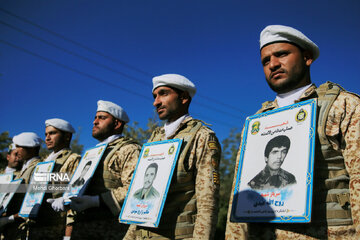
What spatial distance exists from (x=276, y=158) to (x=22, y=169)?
21.1ft

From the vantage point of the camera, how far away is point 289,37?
2559mm

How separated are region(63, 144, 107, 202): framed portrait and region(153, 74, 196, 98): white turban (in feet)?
4.08

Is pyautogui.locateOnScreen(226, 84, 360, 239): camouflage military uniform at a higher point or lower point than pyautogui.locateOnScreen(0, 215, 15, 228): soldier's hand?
higher

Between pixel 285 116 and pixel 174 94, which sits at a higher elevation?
pixel 174 94

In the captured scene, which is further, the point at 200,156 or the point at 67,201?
the point at 67,201

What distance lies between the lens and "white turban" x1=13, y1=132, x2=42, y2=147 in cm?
738

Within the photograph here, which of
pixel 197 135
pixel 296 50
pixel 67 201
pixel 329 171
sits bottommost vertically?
pixel 67 201

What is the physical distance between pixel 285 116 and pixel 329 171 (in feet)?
1.58

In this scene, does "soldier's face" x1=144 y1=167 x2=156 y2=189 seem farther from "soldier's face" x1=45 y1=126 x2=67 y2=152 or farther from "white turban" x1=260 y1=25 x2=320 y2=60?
"soldier's face" x1=45 y1=126 x2=67 y2=152

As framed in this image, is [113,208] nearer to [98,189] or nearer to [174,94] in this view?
[98,189]

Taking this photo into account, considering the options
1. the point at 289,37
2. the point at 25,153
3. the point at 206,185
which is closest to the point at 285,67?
the point at 289,37

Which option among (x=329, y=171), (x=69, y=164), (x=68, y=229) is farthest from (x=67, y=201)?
(x=329, y=171)

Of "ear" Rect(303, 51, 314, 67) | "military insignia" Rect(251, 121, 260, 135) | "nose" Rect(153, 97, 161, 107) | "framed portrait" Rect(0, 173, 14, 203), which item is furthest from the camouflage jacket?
"framed portrait" Rect(0, 173, 14, 203)

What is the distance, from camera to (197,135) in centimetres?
345
